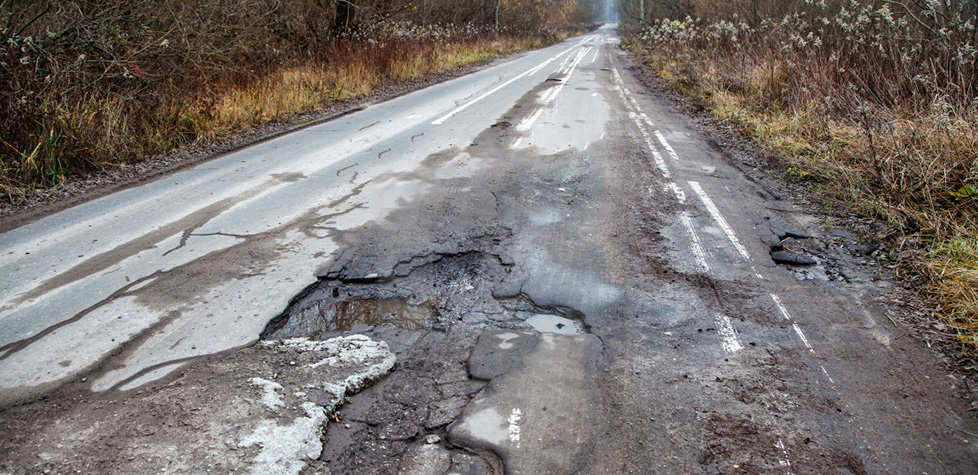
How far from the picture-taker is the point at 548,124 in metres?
9.91

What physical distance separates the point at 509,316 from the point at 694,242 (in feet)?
6.75

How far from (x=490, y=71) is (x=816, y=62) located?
12265 mm

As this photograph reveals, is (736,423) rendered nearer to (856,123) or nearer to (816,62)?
(856,123)

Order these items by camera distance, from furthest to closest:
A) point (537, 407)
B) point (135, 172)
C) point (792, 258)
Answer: point (135, 172)
point (792, 258)
point (537, 407)

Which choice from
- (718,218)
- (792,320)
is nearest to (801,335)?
(792,320)

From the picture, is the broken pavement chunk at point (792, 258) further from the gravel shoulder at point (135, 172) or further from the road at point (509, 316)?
the gravel shoulder at point (135, 172)

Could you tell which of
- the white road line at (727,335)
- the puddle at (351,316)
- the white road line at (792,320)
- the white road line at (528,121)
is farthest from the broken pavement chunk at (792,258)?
the white road line at (528,121)

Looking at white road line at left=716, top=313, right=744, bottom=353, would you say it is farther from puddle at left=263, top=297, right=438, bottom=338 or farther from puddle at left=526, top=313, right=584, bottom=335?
puddle at left=263, top=297, right=438, bottom=338

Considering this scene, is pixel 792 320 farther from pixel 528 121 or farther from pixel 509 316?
pixel 528 121

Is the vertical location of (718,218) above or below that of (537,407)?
above

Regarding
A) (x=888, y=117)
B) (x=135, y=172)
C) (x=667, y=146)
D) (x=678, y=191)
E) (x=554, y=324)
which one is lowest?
(x=554, y=324)

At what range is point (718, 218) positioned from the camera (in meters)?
5.50

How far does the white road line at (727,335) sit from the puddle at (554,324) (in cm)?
85

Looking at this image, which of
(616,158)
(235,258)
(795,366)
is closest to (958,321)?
(795,366)
